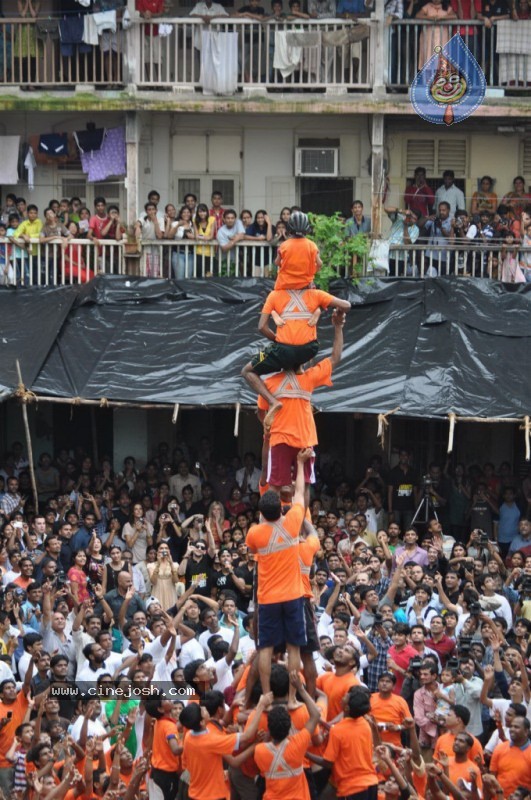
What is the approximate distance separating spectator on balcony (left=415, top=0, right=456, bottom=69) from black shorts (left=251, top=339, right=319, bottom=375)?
10736mm

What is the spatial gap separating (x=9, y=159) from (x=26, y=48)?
1.70 meters

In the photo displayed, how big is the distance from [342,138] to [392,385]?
5601 mm

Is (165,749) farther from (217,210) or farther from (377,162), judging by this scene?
(377,162)

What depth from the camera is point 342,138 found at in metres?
27.2

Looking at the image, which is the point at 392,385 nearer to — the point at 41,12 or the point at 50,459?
the point at 50,459

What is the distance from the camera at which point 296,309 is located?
52.8ft

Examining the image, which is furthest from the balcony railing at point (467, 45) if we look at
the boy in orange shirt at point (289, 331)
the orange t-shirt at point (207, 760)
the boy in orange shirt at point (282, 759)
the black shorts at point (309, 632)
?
the boy in orange shirt at point (282, 759)

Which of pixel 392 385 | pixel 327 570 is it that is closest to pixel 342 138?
pixel 392 385

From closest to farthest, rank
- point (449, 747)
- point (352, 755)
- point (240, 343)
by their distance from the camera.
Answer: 1. point (352, 755)
2. point (449, 747)
3. point (240, 343)

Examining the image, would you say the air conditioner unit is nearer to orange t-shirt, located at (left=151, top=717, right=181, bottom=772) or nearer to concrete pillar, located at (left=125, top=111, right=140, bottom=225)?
concrete pillar, located at (left=125, top=111, right=140, bottom=225)

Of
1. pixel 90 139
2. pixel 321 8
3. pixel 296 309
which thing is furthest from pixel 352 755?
pixel 321 8

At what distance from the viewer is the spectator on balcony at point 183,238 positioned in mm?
25677

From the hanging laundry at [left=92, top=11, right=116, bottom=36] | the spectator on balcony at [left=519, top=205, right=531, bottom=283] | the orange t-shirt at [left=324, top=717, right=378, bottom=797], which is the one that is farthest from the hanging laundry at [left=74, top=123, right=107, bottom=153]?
the orange t-shirt at [left=324, top=717, right=378, bottom=797]

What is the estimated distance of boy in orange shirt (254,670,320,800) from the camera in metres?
13.6
